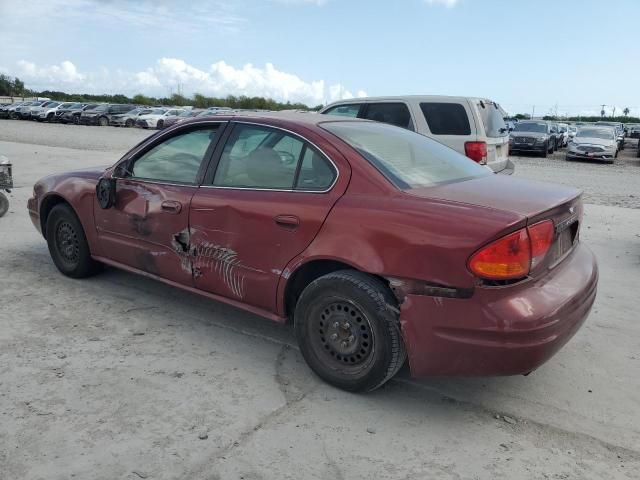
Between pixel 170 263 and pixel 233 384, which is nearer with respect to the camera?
pixel 233 384

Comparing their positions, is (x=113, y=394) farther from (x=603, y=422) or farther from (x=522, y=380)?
(x=603, y=422)

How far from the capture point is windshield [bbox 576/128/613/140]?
2362 centimetres

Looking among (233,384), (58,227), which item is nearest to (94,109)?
(58,227)

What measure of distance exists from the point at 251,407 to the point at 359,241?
3.58 ft

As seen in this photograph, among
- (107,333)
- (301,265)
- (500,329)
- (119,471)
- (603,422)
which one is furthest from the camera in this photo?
(107,333)

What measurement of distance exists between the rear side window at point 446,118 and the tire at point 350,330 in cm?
602

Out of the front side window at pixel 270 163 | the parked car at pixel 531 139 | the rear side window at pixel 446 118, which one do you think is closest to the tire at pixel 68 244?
the front side window at pixel 270 163

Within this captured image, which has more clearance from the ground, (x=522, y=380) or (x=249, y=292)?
(x=249, y=292)

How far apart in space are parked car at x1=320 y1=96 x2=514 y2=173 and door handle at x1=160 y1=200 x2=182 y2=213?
5.37 metres

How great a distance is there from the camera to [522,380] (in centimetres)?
355

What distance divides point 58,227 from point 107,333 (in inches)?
63.2

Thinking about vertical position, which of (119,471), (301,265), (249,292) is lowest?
(119,471)

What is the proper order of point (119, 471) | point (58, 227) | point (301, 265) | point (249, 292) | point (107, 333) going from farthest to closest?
point (58, 227)
point (107, 333)
point (249, 292)
point (301, 265)
point (119, 471)

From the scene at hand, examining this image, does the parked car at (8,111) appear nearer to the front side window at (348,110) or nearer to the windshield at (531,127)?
the windshield at (531,127)
